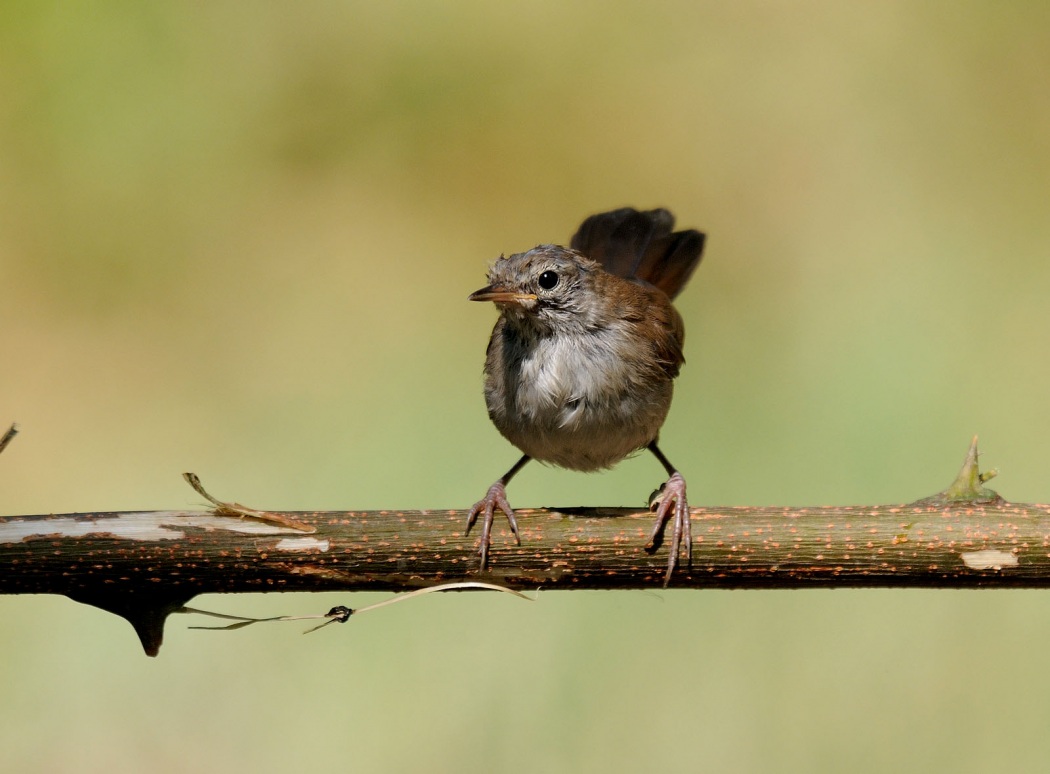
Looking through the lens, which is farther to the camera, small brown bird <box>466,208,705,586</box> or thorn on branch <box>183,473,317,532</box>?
small brown bird <box>466,208,705,586</box>

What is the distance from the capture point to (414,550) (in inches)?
86.0

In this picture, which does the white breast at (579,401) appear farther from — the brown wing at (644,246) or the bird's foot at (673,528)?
the brown wing at (644,246)

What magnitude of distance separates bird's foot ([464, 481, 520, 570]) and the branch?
29 mm

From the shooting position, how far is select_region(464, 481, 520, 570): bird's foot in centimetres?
221

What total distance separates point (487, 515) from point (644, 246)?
164 centimetres

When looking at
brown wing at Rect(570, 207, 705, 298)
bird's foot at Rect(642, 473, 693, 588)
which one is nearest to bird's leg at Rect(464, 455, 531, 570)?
bird's foot at Rect(642, 473, 693, 588)

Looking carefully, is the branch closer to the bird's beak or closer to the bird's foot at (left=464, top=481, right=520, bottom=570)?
the bird's foot at (left=464, top=481, right=520, bottom=570)

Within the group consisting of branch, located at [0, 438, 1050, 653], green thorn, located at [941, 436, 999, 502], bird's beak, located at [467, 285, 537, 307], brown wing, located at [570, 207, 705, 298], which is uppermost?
brown wing, located at [570, 207, 705, 298]

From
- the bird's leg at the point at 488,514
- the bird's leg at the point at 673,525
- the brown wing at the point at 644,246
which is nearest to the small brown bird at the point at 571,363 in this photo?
the bird's leg at the point at 488,514

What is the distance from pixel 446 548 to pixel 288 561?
31cm

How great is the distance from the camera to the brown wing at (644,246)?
3.73m

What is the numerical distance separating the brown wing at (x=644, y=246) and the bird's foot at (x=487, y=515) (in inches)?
52.5

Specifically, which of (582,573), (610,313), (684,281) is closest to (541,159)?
(684,281)

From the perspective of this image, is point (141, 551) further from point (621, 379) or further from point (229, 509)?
point (621, 379)
